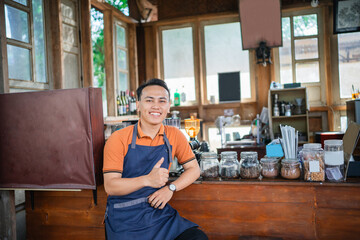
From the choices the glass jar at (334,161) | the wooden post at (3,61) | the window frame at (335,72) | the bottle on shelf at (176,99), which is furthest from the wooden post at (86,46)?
the window frame at (335,72)

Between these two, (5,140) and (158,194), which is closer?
(158,194)

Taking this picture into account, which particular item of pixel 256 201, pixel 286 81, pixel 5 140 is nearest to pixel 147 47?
pixel 286 81

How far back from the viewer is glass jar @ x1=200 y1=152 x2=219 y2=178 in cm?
200

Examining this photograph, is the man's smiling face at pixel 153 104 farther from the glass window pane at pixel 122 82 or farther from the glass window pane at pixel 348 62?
the glass window pane at pixel 348 62

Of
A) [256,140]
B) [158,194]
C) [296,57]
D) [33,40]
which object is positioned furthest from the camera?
[296,57]

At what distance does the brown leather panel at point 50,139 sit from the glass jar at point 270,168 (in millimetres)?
1074

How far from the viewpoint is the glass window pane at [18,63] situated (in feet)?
10.4

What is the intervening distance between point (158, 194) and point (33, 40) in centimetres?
276

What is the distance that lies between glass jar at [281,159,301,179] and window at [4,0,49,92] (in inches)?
109

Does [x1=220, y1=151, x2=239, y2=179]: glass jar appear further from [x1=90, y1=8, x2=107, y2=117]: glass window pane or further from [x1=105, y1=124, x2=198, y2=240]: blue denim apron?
[x1=90, y1=8, x2=107, y2=117]: glass window pane

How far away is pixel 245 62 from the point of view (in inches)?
225

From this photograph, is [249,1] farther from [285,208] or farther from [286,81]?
[285,208]

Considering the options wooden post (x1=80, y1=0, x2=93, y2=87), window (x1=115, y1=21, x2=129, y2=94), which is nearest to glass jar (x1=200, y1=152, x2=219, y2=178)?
wooden post (x1=80, y1=0, x2=93, y2=87)

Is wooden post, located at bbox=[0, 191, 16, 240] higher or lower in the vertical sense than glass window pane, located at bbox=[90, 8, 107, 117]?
lower
